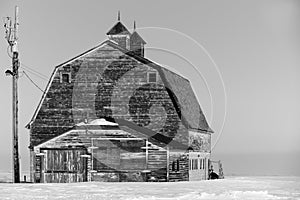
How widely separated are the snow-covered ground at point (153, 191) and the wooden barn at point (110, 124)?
2191 mm

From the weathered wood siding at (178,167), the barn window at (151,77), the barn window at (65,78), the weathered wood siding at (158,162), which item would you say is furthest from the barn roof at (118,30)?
the weathered wood siding at (158,162)

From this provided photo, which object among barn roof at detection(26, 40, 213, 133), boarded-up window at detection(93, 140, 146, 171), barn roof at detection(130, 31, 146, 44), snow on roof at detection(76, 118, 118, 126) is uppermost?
barn roof at detection(130, 31, 146, 44)

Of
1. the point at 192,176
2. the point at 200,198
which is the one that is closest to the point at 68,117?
the point at 192,176

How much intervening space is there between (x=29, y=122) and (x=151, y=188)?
627 centimetres

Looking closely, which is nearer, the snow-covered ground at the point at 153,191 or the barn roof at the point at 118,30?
the snow-covered ground at the point at 153,191

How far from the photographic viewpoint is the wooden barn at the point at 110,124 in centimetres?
2159

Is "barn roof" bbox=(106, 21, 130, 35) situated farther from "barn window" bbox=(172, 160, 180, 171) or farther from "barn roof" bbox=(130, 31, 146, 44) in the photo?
"barn window" bbox=(172, 160, 180, 171)

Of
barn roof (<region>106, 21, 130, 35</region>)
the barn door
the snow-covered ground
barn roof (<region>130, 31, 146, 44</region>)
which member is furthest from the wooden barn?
barn roof (<region>130, 31, 146, 44</region>)

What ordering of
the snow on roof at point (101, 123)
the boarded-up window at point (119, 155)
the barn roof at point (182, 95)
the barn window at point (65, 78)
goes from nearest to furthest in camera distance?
the boarded-up window at point (119, 155), the snow on roof at point (101, 123), the barn roof at point (182, 95), the barn window at point (65, 78)

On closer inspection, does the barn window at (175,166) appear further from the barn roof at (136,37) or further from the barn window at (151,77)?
the barn roof at (136,37)

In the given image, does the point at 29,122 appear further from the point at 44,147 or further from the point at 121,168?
the point at 121,168

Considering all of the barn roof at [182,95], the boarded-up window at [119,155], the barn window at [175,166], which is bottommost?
the barn window at [175,166]

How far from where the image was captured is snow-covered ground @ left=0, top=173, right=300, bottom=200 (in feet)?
52.8

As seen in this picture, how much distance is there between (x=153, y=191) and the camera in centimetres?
1741
